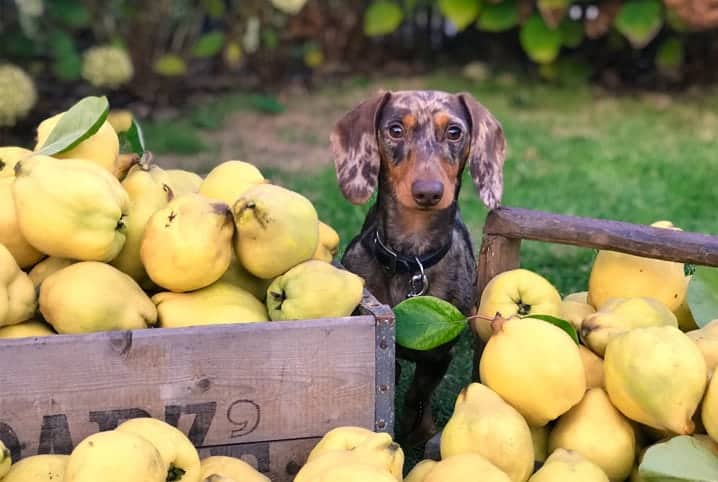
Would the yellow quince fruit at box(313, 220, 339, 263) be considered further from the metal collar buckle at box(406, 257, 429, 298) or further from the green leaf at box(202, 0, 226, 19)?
the green leaf at box(202, 0, 226, 19)

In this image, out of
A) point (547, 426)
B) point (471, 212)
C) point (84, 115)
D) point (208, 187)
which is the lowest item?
point (471, 212)

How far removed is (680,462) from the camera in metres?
1.69

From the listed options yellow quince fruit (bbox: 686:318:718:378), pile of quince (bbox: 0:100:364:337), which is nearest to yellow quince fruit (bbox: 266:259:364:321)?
pile of quince (bbox: 0:100:364:337)

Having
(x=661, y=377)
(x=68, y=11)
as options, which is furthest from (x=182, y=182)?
(x=68, y=11)

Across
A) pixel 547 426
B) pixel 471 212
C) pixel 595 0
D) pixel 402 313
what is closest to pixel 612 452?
pixel 547 426

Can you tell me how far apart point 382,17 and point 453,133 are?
5.24 meters

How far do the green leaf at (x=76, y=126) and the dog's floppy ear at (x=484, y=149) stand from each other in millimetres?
1251

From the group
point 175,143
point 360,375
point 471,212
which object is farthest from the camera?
point 175,143

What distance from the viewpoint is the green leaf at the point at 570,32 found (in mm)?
7320

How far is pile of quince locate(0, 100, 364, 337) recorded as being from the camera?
5.84ft

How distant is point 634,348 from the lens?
1805 mm

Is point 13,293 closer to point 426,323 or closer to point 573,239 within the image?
point 426,323

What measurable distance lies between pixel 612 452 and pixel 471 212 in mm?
3407

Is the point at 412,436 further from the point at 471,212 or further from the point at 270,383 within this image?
the point at 471,212
